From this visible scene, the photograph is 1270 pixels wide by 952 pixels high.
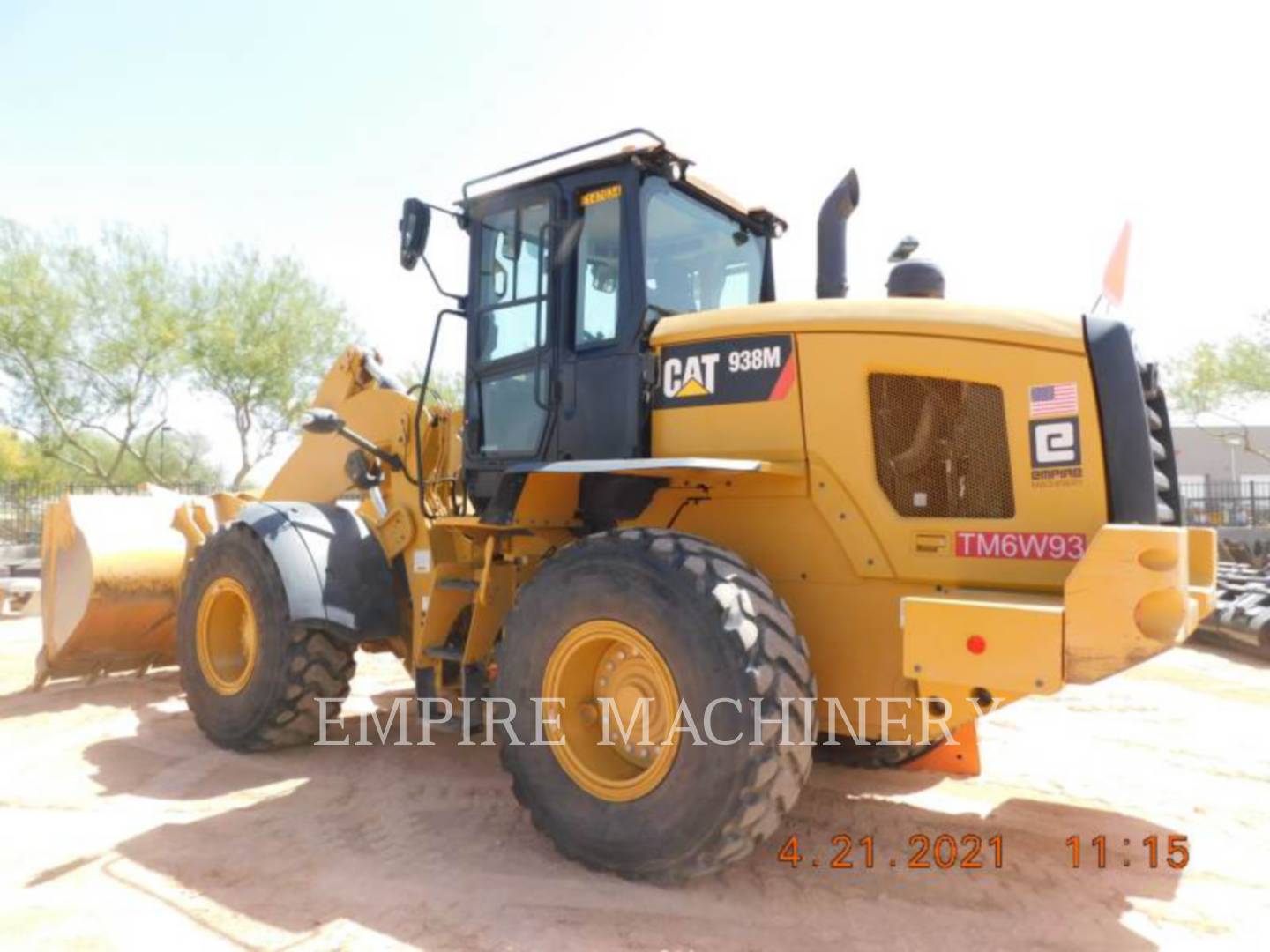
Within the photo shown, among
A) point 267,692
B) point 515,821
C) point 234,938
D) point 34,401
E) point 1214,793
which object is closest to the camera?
point 234,938

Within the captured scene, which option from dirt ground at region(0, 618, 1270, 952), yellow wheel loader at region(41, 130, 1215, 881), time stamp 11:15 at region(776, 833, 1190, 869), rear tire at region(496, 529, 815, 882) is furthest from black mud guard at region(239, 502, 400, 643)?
time stamp 11:15 at region(776, 833, 1190, 869)

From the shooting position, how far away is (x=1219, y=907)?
10.1 feet

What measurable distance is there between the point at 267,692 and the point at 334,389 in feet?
6.96

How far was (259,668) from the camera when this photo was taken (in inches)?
190

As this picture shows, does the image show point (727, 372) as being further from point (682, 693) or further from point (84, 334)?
point (84, 334)

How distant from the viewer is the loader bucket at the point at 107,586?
20.0ft

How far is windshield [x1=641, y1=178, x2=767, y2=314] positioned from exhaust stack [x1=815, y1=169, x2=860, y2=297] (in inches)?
21.6

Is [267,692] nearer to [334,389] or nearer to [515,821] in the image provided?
[515,821]

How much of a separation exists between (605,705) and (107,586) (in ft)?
13.9

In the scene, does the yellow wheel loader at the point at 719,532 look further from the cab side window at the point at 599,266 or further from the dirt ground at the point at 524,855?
the dirt ground at the point at 524,855

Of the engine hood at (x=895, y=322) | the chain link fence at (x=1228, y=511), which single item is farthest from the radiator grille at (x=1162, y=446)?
the chain link fence at (x=1228, y=511)

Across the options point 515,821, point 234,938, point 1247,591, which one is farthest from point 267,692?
point 1247,591

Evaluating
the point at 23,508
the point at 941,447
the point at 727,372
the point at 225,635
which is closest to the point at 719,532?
the point at 727,372

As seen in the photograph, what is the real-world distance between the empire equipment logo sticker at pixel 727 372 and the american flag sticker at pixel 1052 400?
840mm
